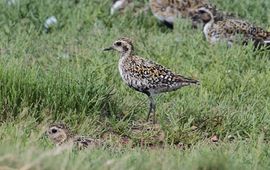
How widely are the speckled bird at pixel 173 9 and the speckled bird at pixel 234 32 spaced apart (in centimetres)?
99

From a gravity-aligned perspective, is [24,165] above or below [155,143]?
above

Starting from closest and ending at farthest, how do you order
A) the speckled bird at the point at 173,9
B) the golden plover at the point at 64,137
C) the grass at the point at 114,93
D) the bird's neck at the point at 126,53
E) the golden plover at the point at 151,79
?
the grass at the point at 114,93, the golden plover at the point at 64,137, the golden plover at the point at 151,79, the bird's neck at the point at 126,53, the speckled bird at the point at 173,9

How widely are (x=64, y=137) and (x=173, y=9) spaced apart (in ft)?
19.4

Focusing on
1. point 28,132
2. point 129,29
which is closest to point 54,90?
point 28,132

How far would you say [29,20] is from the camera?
1334cm

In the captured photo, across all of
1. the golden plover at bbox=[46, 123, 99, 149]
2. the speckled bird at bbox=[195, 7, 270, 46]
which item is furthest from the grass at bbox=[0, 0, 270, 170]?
the speckled bird at bbox=[195, 7, 270, 46]

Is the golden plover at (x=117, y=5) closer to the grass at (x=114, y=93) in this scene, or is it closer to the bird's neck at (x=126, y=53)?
the grass at (x=114, y=93)

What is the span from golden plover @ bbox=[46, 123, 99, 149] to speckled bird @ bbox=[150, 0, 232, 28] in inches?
209

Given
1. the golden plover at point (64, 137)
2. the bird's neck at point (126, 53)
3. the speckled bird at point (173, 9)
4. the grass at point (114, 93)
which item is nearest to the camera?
the grass at point (114, 93)

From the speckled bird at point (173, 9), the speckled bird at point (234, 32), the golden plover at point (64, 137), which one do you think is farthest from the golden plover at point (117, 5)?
the golden plover at point (64, 137)

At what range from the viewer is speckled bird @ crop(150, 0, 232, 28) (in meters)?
14.1

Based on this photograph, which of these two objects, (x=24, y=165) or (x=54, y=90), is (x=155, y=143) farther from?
(x=24, y=165)

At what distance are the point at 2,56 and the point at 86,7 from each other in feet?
11.6

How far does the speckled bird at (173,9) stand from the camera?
14.1 m
